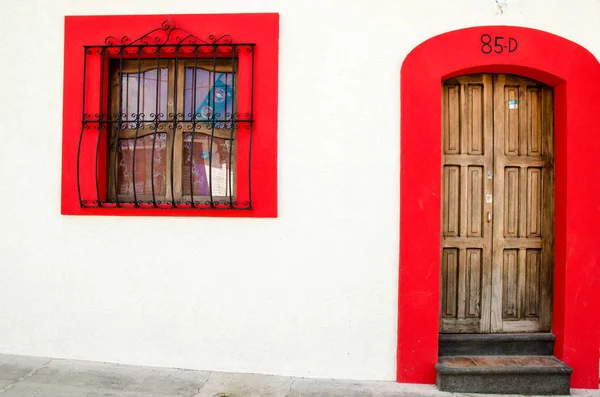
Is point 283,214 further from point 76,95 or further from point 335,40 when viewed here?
point 76,95

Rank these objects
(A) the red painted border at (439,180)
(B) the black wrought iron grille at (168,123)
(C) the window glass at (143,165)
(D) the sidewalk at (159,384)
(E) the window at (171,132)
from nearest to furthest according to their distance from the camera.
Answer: (D) the sidewalk at (159,384), (A) the red painted border at (439,180), (B) the black wrought iron grille at (168,123), (E) the window at (171,132), (C) the window glass at (143,165)

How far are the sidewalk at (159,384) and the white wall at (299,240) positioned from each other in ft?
Result: 0.37

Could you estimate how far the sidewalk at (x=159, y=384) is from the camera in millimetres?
3812

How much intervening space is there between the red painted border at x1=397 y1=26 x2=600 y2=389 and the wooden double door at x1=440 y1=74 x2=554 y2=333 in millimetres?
237

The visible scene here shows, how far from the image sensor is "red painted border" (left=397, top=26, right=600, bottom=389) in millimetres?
4016

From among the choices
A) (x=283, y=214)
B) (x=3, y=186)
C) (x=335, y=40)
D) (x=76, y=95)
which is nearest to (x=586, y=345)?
(x=283, y=214)

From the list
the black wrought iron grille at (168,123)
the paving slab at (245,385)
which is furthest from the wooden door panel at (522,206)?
the black wrought iron grille at (168,123)

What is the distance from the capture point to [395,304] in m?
4.09

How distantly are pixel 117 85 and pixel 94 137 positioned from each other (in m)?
0.54

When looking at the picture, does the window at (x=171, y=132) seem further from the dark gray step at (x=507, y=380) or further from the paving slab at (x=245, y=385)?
the dark gray step at (x=507, y=380)

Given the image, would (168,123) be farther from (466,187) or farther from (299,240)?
(466,187)

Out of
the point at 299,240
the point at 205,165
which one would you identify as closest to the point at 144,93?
the point at 205,165

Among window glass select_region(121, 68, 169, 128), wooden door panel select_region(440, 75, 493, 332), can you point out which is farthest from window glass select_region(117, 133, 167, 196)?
wooden door panel select_region(440, 75, 493, 332)

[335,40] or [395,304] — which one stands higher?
[335,40]
